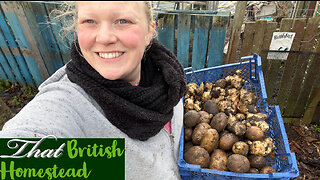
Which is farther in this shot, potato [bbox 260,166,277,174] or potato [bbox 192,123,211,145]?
potato [bbox 192,123,211,145]

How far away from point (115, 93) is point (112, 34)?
408mm

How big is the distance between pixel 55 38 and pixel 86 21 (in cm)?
286

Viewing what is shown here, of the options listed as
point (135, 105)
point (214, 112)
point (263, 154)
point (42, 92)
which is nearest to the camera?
point (42, 92)

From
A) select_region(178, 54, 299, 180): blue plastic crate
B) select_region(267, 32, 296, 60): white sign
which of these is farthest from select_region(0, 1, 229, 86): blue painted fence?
select_region(267, 32, 296, 60): white sign

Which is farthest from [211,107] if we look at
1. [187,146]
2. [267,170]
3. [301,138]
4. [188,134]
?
[301,138]

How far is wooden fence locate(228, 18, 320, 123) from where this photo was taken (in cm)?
279

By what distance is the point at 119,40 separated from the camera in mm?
1028

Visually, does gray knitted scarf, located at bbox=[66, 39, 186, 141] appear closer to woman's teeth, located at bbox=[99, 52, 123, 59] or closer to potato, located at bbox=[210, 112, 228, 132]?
woman's teeth, located at bbox=[99, 52, 123, 59]

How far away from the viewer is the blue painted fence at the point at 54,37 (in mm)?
2832

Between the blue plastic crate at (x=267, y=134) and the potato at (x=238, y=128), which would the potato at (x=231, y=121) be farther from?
the blue plastic crate at (x=267, y=134)

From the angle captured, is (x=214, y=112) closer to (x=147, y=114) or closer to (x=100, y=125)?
(x=147, y=114)

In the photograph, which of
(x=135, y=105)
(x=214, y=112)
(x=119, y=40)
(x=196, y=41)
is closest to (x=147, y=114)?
(x=135, y=105)

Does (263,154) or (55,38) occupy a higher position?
(55,38)

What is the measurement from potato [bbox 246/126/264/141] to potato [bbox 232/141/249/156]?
0.40ft
